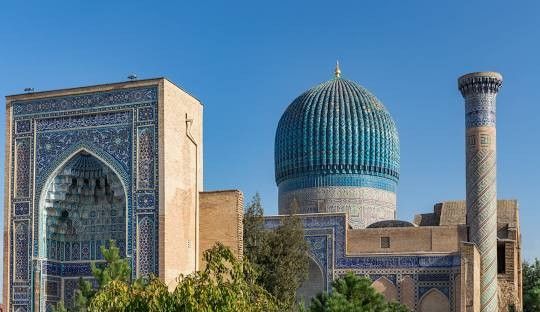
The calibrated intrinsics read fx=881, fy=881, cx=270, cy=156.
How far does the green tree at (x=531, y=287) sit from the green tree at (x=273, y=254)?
10671 millimetres

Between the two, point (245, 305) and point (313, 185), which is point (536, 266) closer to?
point (313, 185)

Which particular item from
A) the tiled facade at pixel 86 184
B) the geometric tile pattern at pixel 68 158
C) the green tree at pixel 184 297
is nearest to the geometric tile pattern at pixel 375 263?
the tiled facade at pixel 86 184

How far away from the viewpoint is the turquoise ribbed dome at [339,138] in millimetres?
26203

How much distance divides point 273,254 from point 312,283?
604 cm

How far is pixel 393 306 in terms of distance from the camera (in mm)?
16578

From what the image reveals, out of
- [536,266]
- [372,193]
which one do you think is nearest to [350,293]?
[372,193]

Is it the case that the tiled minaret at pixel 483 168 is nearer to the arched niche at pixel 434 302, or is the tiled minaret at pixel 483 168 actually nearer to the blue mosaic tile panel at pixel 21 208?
the arched niche at pixel 434 302

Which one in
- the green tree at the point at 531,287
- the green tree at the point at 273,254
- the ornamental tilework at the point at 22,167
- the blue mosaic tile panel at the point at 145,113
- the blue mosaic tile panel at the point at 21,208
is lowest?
the green tree at the point at 531,287

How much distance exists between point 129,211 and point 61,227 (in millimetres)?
1729

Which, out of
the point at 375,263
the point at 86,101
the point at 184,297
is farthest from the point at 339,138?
the point at 184,297

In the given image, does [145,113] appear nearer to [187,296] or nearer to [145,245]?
[145,245]

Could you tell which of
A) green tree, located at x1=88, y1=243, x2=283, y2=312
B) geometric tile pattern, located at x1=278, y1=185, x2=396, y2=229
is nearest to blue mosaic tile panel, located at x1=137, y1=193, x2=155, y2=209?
green tree, located at x1=88, y1=243, x2=283, y2=312

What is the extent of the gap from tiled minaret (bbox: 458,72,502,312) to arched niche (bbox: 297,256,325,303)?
3.83 metres

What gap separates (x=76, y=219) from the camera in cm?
1481
